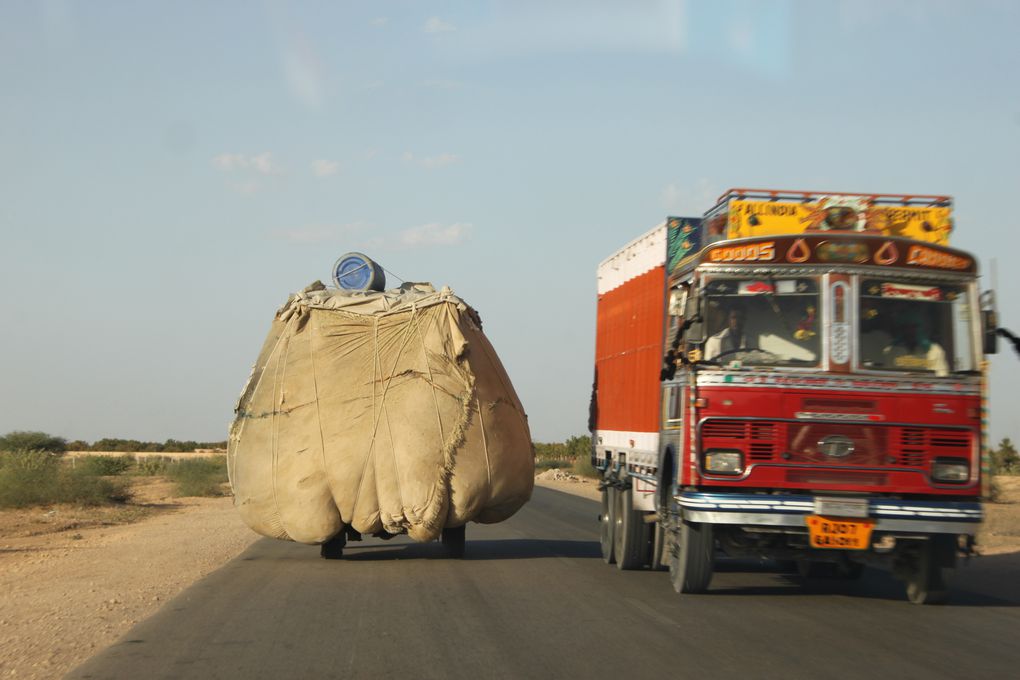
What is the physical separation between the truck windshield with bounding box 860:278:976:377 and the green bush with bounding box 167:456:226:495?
3616cm

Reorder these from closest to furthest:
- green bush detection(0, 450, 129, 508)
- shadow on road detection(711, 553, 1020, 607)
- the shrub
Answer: shadow on road detection(711, 553, 1020, 607)
green bush detection(0, 450, 129, 508)
the shrub

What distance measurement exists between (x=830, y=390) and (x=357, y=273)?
835 centimetres

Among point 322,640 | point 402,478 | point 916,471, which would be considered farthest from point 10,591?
point 916,471

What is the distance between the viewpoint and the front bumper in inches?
421

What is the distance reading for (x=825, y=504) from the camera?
1070 centimetres

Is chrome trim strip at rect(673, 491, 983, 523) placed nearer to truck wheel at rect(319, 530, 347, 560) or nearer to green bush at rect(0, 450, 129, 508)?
truck wheel at rect(319, 530, 347, 560)

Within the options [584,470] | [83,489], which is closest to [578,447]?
[584,470]

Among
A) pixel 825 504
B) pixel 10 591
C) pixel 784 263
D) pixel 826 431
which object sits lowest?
pixel 10 591

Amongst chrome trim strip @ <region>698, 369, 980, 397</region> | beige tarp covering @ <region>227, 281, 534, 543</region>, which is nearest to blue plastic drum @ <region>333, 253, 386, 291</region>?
beige tarp covering @ <region>227, 281, 534, 543</region>

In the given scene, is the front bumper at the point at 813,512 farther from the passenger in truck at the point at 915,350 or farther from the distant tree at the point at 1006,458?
the distant tree at the point at 1006,458

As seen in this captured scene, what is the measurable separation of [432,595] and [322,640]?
2.99 metres

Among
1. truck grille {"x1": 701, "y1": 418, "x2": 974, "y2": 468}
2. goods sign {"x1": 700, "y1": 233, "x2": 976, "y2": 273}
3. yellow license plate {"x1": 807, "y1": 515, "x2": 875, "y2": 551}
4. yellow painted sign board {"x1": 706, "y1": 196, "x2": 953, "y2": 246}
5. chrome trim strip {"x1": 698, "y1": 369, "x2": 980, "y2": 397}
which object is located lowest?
yellow license plate {"x1": 807, "y1": 515, "x2": 875, "y2": 551}

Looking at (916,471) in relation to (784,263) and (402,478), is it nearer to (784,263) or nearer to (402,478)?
(784,263)

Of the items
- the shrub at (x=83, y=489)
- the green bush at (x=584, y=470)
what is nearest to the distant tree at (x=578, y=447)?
the green bush at (x=584, y=470)
